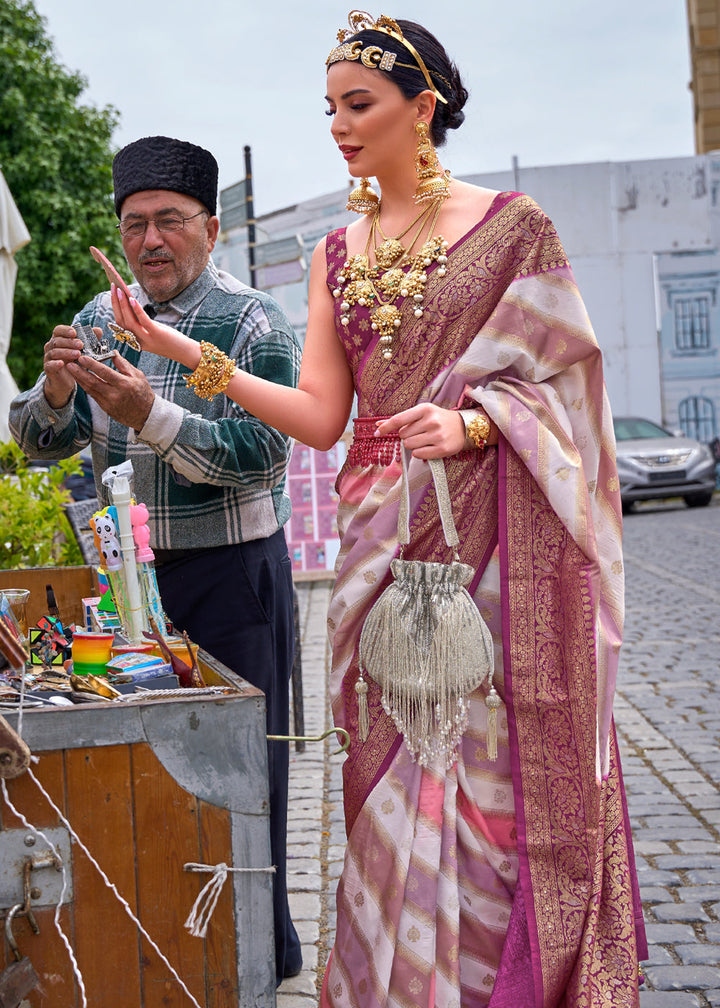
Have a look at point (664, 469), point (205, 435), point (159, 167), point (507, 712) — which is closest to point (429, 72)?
point (159, 167)

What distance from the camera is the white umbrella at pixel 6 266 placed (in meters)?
6.32

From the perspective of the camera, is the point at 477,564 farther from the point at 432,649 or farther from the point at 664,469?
the point at 664,469

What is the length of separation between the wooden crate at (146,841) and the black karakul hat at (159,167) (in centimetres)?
137

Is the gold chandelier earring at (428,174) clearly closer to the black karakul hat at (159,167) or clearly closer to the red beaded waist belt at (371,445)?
the red beaded waist belt at (371,445)

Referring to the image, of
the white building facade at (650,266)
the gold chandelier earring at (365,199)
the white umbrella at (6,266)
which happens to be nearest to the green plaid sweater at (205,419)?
the gold chandelier earring at (365,199)

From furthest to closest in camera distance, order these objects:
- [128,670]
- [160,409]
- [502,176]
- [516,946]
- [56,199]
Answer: [502,176]
[56,199]
[160,409]
[516,946]
[128,670]

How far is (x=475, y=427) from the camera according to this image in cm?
213

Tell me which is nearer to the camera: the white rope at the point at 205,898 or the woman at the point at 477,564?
the white rope at the point at 205,898

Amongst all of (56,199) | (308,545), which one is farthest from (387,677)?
(56,199)

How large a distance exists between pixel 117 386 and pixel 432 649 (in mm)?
817

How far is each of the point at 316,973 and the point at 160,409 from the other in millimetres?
1638

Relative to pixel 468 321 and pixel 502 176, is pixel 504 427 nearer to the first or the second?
pixel 468 321

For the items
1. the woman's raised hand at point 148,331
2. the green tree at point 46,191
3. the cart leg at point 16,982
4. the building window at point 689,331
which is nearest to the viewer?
the cart leg at point 16,982

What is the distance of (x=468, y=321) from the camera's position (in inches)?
86.2
